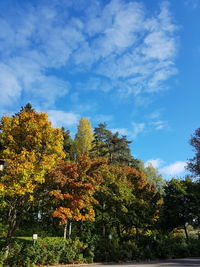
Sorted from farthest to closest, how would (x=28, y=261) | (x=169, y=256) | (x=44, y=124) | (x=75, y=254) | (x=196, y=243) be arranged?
(x=196, y=243) → (x=169, y=256) → (x=75, y=254) → (x=44, y=124) → (x=28, y=261)

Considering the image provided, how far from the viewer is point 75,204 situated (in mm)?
14516

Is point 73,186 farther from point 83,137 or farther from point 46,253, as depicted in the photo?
point 83,137

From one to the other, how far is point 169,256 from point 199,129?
11868 mm

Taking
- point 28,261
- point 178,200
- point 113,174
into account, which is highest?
point 113,174

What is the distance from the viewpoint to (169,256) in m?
21.2

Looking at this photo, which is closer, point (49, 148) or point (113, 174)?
point (49, 148)

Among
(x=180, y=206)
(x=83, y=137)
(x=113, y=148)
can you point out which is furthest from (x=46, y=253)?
(x=83, y=137)

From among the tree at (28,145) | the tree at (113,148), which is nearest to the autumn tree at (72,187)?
the tree at (28,145)

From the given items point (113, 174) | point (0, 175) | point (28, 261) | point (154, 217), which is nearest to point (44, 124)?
point (0, 175)

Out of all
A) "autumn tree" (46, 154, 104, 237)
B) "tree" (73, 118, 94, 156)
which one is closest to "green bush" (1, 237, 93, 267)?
"autumn tree" (46, 154, 104, 237)

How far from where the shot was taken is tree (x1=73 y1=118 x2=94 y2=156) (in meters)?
45.7

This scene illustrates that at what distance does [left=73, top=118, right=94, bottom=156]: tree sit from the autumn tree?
28258 millimetres

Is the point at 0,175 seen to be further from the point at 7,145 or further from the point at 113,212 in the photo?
the point at 113,212

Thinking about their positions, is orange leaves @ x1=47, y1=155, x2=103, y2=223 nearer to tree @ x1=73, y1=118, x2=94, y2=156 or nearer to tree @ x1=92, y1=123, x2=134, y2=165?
tree @ x1=92, y1=123, x2=134, y2=165
